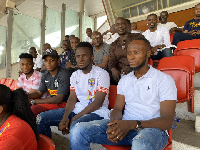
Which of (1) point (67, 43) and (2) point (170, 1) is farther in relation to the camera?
(2) point (170, 1)

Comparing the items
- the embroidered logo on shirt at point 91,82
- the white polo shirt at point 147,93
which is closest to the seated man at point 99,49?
the embroidered logo on shirt at point 91,82

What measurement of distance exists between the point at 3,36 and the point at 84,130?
6.15m

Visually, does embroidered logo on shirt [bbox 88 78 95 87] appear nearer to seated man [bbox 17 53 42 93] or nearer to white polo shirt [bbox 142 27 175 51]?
seated man [bbox 17 53 42 93]

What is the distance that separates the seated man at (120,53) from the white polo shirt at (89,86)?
0.63m

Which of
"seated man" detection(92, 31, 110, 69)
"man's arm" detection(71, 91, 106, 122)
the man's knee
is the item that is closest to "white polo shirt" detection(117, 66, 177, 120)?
the man's knee

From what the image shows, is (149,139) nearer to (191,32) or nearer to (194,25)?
(191,32)

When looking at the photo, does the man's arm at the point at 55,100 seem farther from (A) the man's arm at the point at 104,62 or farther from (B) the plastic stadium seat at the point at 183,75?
(B) the plastic stadium seat at the point at 183,75

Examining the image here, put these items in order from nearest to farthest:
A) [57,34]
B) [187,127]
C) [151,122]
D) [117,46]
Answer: [151,122], [187,127], [117,46], [57,34]

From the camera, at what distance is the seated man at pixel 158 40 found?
3262 mm

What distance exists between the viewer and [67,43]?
439 cm

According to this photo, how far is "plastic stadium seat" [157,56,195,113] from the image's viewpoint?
6.79 feet

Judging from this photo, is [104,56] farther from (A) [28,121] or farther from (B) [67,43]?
(A) [28,121]

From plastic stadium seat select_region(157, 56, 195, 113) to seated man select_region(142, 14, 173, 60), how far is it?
0.84 metres

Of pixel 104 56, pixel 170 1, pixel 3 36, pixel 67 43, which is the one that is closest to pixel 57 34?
pixel 3 36
